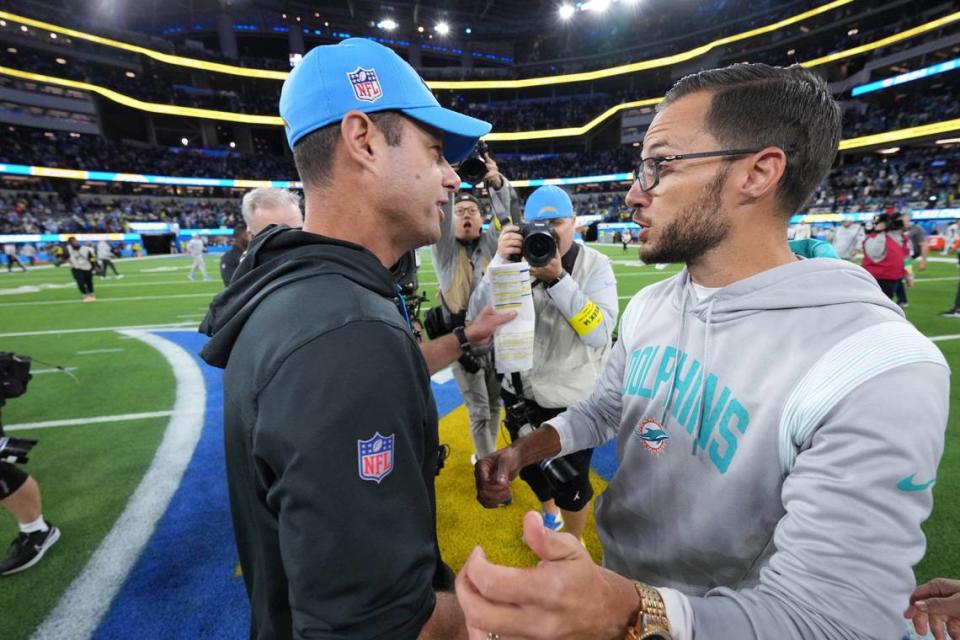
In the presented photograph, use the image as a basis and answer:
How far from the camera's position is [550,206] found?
263 centimetres

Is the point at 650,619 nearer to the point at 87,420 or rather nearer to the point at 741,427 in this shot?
the point at 741,427

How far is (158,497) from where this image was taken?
323 centimetres

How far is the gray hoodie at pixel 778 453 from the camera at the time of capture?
792 mm

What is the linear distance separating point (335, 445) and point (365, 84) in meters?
1.01

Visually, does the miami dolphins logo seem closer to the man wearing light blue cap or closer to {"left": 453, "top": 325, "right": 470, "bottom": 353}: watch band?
the man wearing light blue cap

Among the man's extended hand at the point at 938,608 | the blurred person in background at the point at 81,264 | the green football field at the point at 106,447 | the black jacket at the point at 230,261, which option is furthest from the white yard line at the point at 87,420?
the blurred person in background at the point at 81,264

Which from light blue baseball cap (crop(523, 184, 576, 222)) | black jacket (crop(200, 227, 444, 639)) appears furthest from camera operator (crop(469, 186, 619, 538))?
black jacket (crop(200, 227, 444, 639))

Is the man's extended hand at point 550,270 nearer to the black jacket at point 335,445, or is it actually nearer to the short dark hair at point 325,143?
the short dark hair at point 325,143

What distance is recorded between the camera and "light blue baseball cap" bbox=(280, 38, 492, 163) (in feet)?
3.91

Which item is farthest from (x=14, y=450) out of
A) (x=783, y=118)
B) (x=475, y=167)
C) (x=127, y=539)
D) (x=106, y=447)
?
(x=783, y=118)

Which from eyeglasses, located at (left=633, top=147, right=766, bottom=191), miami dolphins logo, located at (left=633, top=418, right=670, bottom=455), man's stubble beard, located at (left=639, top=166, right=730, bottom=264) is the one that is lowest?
miami dolphins logo, located at (left=633, top=418, right=670, bottom=455)

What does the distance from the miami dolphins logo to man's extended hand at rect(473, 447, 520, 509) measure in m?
0.46

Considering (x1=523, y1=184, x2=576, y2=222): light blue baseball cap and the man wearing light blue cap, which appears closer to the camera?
the man wearing light blue cap

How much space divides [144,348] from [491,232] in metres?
7.05
